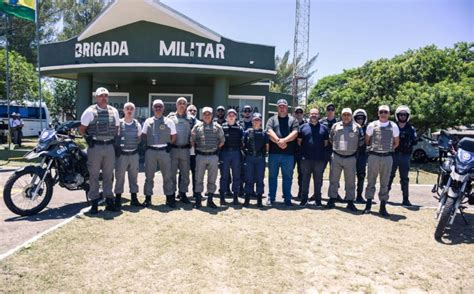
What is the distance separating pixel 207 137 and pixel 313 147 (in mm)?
1914

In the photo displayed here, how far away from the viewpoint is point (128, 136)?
241 inches

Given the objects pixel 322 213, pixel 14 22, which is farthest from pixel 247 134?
pixel 14 22

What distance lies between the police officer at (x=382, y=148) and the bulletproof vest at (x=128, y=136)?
3976 millimetres

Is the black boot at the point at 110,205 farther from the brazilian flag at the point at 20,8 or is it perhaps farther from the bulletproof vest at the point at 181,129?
the brazilian flag at the point at 20,8

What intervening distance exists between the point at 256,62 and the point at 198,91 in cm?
518

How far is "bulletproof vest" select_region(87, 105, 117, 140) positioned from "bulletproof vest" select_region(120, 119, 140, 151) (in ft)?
0.99

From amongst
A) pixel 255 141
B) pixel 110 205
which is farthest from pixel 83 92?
pixel 255 141

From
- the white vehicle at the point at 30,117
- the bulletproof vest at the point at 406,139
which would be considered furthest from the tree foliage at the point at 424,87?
the white vehicle at the point at 30,117

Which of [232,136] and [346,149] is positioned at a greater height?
[232,136]

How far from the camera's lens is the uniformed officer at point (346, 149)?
646 centimetres

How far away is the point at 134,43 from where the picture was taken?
12.8 meters

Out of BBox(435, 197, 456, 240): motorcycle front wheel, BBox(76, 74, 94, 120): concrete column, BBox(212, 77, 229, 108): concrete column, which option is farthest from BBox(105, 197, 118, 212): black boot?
BBox(76, 74, 94, 120): concrete column

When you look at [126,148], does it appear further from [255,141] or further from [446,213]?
[446,213]

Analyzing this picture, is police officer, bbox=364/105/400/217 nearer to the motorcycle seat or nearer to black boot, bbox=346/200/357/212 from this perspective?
black boot, bbox=346/200/357/212
